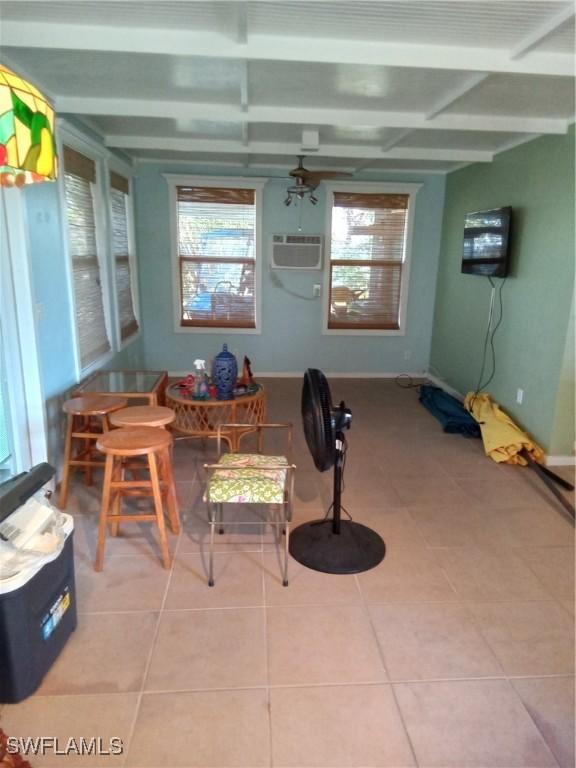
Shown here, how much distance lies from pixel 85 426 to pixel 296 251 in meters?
3.20

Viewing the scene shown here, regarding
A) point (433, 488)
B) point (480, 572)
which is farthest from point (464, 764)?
point (433, 488)

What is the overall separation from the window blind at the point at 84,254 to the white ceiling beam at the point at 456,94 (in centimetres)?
236

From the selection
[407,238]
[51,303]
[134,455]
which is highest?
[407,238]

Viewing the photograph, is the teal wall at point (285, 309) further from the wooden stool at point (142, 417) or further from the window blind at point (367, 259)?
the wooden stool at point (142, 417)

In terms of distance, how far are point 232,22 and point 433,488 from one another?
270cm

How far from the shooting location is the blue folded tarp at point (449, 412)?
404 cm

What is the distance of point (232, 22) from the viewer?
2.04 metres

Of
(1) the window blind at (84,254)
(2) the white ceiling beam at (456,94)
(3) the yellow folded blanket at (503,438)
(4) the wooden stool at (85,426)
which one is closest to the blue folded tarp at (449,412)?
(3) the yellow folded blanket at (503,438)

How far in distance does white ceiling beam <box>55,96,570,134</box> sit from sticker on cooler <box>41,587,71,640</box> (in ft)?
9.20

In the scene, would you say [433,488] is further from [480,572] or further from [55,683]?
[55,683]

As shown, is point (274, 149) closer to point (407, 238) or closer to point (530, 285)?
point (407, 238)

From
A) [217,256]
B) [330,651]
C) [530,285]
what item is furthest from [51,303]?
[530,285]

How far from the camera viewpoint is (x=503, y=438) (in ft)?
11.7

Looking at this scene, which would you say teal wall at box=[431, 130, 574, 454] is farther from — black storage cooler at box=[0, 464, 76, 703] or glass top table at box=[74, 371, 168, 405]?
black storage cooler at box=[0, 464, 76, 703]
